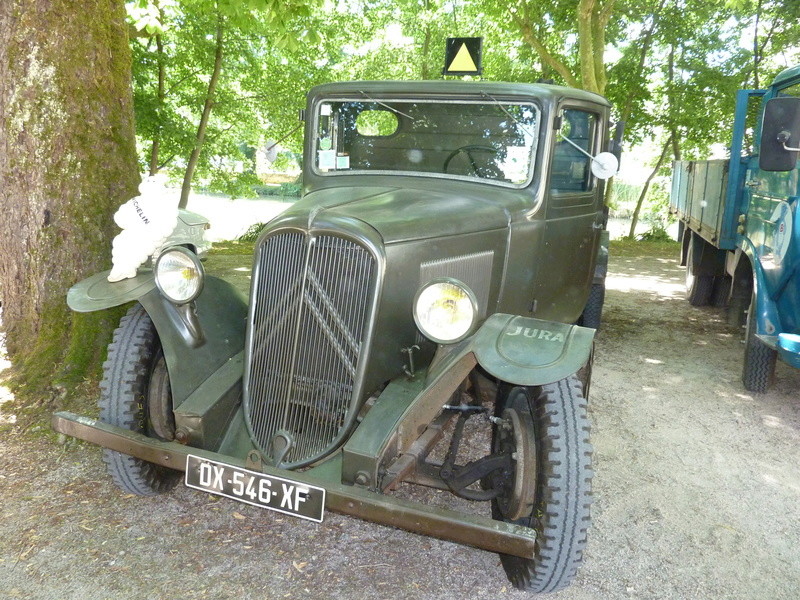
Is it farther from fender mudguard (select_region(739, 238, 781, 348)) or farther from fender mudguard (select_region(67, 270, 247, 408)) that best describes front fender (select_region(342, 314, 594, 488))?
fender mudguard (select_region(739, 238, 781, 348))

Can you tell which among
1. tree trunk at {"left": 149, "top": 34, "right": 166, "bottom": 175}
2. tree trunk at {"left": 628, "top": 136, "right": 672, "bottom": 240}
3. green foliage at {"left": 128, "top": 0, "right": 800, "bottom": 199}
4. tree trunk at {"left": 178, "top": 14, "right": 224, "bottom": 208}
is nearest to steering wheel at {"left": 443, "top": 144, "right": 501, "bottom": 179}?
green foliage at {"left": 128, "top": 0, "right": 800, "bottom": 199}

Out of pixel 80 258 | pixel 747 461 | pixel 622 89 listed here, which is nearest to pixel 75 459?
pixel 80 258

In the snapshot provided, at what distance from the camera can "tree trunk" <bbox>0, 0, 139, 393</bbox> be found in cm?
370

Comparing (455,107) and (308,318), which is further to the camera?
(455,107)

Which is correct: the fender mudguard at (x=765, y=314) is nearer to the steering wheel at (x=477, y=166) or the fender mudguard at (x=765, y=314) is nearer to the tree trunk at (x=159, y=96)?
the steering wheel at (x=477, y=166)

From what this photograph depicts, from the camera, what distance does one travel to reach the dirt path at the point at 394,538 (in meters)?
2.53

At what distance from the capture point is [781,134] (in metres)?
3.79

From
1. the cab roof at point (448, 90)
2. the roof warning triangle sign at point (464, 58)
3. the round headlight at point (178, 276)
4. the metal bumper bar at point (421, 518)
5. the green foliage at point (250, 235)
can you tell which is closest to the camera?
the metal bumper bar at point (421, 518)

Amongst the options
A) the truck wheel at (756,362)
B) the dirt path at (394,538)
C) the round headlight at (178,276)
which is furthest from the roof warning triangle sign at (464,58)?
the round headlight at (178,276)

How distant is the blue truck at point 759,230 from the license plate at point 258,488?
2.98 meters

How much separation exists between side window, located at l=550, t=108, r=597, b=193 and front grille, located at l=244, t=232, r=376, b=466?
1534 mm

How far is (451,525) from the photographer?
6.85 feet

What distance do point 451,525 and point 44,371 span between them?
111 inches

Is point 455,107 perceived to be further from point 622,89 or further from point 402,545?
point 622,89
